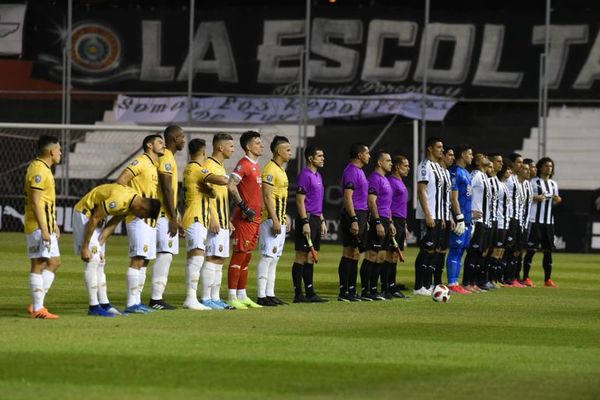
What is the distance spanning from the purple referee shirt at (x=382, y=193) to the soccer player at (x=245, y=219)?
2606mm

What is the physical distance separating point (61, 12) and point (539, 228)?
2048 cm

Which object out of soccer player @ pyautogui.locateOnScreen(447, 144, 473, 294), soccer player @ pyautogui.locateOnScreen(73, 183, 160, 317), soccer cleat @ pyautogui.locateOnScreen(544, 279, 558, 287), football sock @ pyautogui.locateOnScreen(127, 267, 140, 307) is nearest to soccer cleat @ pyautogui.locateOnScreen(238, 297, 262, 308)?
football sock @ pyautogui.locateOnScreen(127, 267, 140, 307)

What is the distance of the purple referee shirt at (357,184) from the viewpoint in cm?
1936

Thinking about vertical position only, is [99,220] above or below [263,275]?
above

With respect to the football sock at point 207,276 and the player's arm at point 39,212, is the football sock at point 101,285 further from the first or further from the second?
the football sock at point 207,276

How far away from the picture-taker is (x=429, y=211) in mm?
20719

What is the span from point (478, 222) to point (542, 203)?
2.59 metres

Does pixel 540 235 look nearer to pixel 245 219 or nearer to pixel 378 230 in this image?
pixel 378 230

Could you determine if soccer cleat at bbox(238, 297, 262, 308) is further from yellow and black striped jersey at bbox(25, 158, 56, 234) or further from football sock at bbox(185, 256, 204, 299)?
yellow and black striped jersey at bbox(25, 158, 56, 234)

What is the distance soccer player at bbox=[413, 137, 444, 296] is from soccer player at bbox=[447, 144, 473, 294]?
765mm

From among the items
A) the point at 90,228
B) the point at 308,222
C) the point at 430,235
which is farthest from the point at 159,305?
the point at 430,235

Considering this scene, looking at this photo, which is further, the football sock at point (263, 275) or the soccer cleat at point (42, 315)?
the football sock at point (263, 275)

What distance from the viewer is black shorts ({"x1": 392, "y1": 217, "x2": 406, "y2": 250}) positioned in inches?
813

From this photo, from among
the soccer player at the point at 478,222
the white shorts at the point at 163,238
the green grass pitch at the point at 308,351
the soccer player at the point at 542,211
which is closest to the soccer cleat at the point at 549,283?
the soccer player at the point at 542,211
